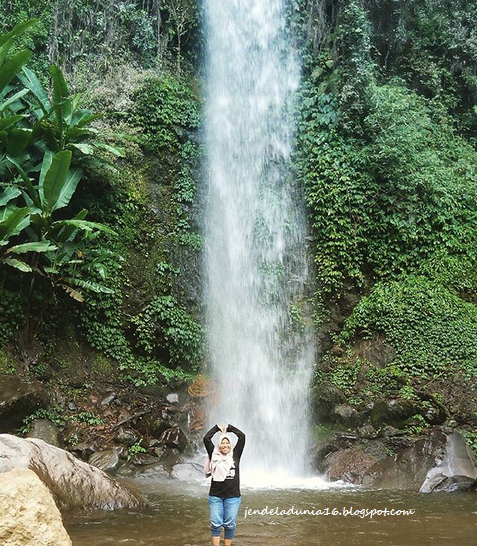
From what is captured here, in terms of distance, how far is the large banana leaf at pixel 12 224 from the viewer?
8.84 m

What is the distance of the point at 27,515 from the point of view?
3.27 m

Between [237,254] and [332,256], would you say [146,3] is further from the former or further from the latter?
[332,256]

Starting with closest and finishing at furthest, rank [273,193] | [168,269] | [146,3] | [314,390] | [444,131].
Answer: [314,390] < [168,269] < [273,193] < [444,131] < [146,3]

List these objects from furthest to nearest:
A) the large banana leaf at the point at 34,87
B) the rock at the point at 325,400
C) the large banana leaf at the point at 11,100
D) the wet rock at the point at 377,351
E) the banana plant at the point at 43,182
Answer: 1. the wet rock at the point at 377,351
2. the large banana leaf at the point at 34,87
3. the rock at the point at 325,400
4. the large banana leaf at the point at 11,100
5. the banana plant at the point at 43,182

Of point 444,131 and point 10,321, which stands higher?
point 444,131

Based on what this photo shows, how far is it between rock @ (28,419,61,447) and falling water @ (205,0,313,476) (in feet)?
9.74

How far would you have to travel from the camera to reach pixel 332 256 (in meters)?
12.4

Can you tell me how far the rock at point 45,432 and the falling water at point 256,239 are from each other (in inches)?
117

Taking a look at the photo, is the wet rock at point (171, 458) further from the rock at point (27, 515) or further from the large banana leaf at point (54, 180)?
the rock at point (27, 515)

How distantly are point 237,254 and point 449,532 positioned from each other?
8.02m

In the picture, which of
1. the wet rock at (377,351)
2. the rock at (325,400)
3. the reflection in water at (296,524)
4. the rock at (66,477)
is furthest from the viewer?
the wet rock at (377,351)

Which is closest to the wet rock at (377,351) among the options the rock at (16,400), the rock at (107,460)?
the rock at (107,460)

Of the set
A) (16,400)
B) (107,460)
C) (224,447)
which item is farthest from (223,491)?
(16,400)

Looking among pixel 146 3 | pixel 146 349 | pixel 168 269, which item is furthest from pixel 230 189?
pixel 146 3
